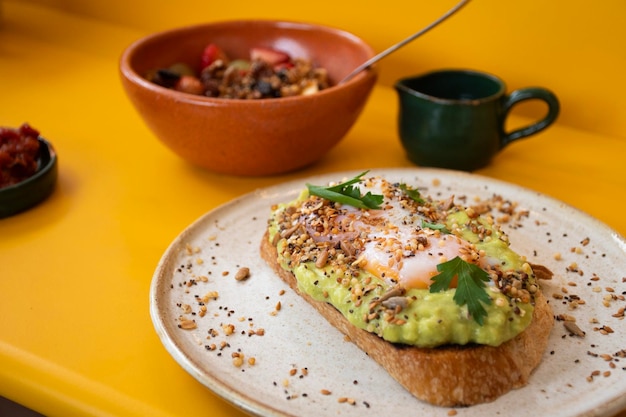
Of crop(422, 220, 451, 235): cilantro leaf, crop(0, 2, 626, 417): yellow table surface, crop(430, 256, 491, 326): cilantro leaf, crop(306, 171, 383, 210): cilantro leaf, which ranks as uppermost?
crop(430, 256, 491, 326): cilantro leaf

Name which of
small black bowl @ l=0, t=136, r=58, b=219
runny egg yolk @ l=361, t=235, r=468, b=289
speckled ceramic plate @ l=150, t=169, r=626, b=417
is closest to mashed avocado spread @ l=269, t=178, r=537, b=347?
runny egg yolk @ l=361, t=235, r=468, b=289

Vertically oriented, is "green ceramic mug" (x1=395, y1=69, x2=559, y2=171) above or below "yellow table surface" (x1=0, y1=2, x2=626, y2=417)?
above

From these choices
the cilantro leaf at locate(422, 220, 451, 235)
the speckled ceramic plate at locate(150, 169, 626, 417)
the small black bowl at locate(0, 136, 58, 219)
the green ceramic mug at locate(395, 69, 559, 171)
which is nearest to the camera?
the speckled ceramic plate at locate(150, 169, 626, 417)

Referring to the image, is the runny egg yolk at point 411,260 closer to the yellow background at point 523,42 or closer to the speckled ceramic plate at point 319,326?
the speckled ceramic plate at point 319,326

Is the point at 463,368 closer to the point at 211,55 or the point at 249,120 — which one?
the point at 249,120

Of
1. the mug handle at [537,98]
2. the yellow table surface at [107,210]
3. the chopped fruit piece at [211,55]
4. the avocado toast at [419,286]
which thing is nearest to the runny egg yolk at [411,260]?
the avocado toast at [419,286]

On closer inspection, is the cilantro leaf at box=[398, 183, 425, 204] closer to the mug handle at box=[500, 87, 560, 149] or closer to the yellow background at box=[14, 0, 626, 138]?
the mug handle at box=[500, 87, 560, 149]

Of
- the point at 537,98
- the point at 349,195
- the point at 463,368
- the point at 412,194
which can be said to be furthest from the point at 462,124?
the point at 463,368

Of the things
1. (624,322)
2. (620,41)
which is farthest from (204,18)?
(624,322)
